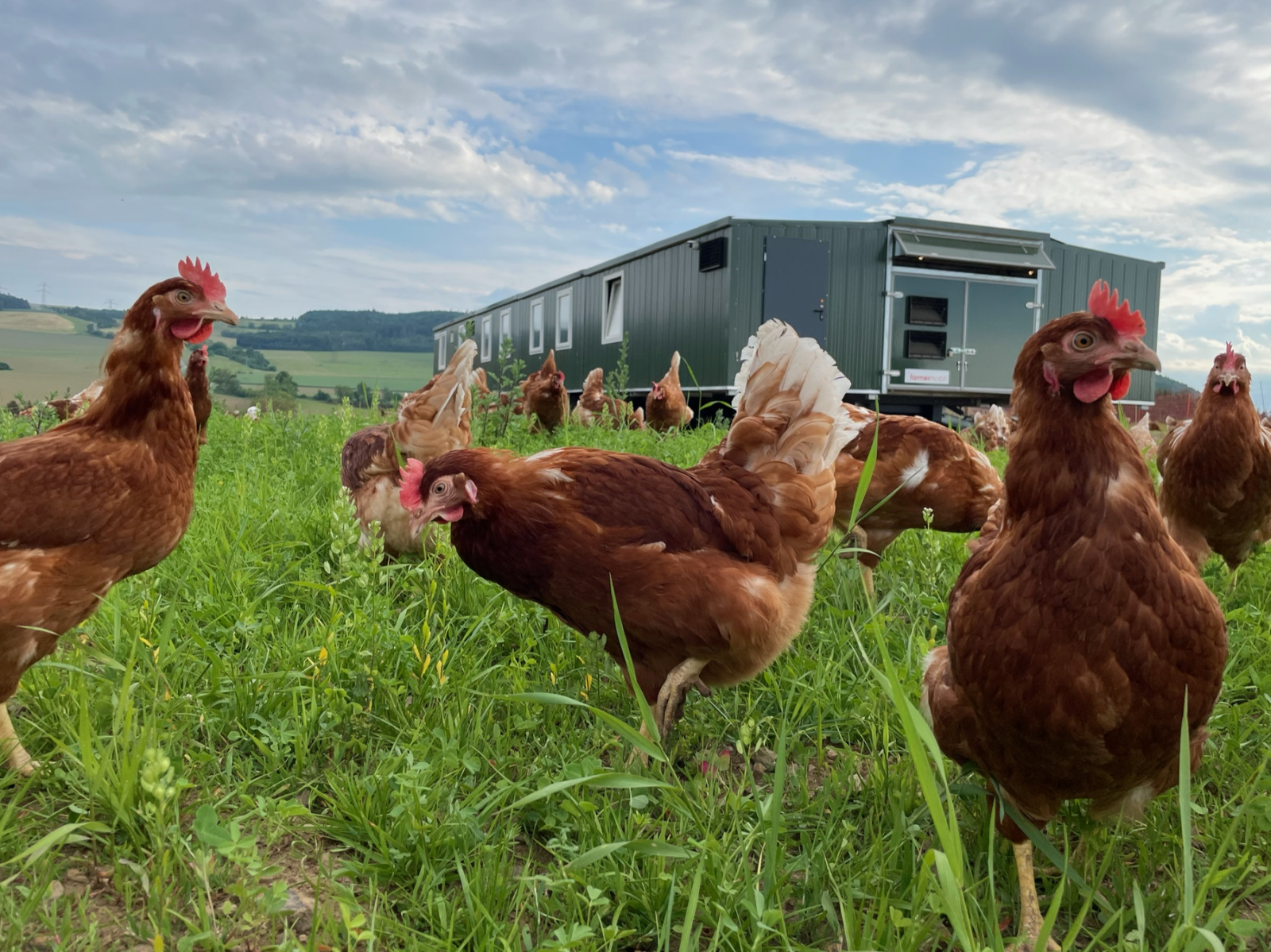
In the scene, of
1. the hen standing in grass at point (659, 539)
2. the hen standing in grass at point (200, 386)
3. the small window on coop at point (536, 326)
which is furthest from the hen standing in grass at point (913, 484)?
the small window on coop at point (536, 326)

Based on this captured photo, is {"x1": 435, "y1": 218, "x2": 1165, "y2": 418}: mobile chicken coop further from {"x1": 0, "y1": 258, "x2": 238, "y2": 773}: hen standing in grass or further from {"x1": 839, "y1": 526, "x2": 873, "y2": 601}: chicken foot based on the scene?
{"x1": 0, "y1": 258, "x2": 238, "y2": 773}: hen standing in grass

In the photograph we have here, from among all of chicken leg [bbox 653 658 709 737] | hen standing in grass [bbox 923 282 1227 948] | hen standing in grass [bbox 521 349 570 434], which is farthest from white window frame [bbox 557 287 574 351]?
hen standing in grass [bbox 923 282 1227 948]

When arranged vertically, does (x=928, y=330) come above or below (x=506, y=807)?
above

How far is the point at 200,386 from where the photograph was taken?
5.34 m

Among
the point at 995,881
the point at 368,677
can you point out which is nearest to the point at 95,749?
the point at 368,677

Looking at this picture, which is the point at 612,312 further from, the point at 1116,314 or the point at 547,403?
the point at 1116,314

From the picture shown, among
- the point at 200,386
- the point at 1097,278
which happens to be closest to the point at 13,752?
the point at 200,386

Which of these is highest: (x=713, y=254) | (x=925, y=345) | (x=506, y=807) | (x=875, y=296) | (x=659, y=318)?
(x=713, y=254)

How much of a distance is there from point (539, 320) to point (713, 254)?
10.3 metres

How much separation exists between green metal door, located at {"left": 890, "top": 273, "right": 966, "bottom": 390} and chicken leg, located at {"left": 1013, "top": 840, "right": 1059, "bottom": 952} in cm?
1349

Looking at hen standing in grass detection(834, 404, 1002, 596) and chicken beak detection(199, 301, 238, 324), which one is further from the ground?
chicken beak detection(199, 301, 238, 324)

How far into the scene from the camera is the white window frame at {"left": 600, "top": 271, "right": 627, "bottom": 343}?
690 inches

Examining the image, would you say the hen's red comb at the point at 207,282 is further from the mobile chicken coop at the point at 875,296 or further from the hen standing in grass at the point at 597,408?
the mobile chicken coop at the point at 875,296

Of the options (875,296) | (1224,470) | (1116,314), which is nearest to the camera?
(1116,314)
